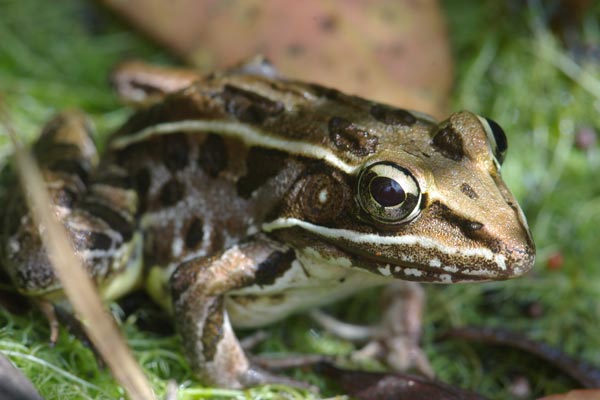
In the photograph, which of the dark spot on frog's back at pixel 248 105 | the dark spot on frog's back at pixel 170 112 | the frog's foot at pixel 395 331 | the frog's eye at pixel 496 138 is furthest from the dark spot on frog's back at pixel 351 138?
the frog's foot at pixel 395 331

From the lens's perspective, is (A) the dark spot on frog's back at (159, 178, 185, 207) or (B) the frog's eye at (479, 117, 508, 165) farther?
(A) the dark spot on frog's back at (159, 178, 185, 207)

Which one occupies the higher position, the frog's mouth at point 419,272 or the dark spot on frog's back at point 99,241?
the frog's mouth at point 419,272

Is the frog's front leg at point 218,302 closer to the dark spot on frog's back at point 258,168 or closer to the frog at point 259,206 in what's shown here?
the frog at point 259,206

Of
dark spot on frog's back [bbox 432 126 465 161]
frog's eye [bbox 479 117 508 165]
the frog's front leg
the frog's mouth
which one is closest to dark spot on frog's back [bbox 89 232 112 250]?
the frog's front leg

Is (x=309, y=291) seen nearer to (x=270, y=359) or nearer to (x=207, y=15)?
(x=270, y=359)

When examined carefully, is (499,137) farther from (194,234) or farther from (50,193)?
(50,193)

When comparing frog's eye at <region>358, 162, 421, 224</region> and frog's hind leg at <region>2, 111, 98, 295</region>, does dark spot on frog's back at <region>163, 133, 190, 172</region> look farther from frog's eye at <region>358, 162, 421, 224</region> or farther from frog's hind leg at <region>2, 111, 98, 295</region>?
frog's eye at <region>358, 162, 421, 224</region>

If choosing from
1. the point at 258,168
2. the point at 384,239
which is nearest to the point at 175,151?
A: the point at 258,168
